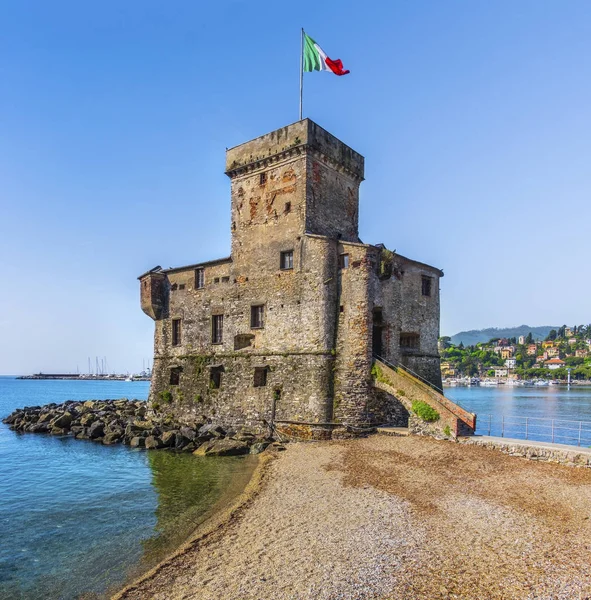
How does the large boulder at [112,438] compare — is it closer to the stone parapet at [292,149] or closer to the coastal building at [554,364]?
the stone parapet at [292,149]

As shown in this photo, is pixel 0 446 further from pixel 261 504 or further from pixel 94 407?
pixel 261 504

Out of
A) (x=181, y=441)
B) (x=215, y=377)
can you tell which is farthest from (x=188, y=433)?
(x=215, y=377)

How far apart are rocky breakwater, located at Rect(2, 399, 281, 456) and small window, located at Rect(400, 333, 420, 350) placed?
974cm

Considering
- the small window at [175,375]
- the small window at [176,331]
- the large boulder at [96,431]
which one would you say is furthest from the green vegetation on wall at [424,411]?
the large boulder at [96,431]

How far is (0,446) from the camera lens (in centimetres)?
3045

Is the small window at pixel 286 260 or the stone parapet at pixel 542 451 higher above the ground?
the small window at pixel 286 260

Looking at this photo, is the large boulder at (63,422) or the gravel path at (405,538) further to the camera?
the large boulder at (63,422)

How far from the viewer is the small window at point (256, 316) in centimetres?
2728

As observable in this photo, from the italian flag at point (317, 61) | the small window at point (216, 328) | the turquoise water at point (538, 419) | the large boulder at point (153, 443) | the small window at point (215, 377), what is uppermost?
the italian flag at point (317, 61)

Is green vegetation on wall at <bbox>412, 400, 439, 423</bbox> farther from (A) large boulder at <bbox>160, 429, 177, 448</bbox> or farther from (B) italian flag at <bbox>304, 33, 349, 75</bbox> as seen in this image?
(B) italian flag at <bbox>304, 33, 349, 75</bbox>

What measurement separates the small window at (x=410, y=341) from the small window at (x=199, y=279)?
13613 mm

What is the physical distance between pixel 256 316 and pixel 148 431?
10.1 meters

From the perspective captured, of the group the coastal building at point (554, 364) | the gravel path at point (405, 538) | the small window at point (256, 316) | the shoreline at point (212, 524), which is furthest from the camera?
the coastal building at point (554, 364)

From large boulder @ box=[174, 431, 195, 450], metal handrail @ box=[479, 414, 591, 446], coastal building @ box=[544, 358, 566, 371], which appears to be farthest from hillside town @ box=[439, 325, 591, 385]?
large boulder @ box=[174, 431, 195, 450]
